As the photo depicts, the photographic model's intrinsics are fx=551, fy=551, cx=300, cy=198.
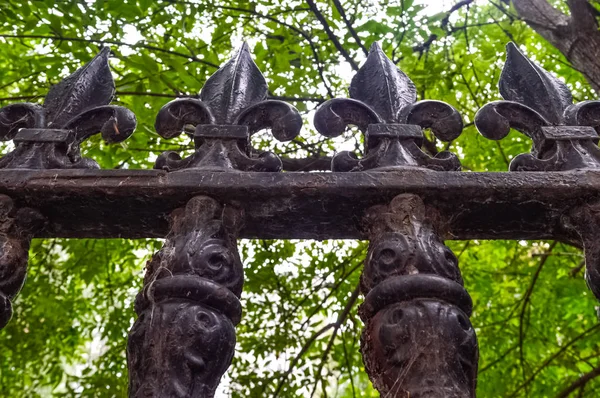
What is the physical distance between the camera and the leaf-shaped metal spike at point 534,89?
1.62m

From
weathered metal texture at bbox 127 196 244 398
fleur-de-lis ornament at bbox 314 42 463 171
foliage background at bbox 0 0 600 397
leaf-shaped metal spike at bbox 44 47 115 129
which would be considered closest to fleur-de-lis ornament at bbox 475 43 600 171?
fleur-de-lis ornament at bbox 314 42 463 171

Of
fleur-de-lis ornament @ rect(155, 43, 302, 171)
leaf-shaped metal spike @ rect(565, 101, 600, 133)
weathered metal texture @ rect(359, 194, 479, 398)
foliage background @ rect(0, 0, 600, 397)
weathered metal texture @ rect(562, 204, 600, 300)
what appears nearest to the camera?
weathered metal texture @ rect(359, 194, 479, 398)

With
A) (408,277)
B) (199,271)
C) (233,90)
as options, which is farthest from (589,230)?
(233,90)

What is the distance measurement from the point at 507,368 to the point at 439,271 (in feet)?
11.6

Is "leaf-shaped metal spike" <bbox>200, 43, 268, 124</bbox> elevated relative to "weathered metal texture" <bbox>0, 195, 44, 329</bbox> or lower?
elevated

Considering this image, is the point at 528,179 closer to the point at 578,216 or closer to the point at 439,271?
the point at 578,216

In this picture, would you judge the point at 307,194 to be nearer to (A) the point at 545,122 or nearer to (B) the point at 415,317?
(B) the point at 415,317

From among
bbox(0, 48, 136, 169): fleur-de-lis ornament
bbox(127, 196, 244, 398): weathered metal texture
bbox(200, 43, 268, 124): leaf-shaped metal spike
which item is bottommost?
bbox(127, 196, 244, 398): weathered metal texture

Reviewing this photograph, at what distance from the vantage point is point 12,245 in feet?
4.36

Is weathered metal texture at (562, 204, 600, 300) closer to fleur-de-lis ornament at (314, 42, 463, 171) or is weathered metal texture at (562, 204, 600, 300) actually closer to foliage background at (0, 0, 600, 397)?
fleur-de-lis ornament at (314, 42, 463, 171)

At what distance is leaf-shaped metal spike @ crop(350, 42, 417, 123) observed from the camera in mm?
1608

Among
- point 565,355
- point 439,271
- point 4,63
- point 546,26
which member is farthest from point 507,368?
point 4,63

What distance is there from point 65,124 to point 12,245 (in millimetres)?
401

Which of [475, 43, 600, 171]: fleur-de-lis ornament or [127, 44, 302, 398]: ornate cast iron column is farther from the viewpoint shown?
[475, 43, 600, 171]: fleur-de-lis ornament
